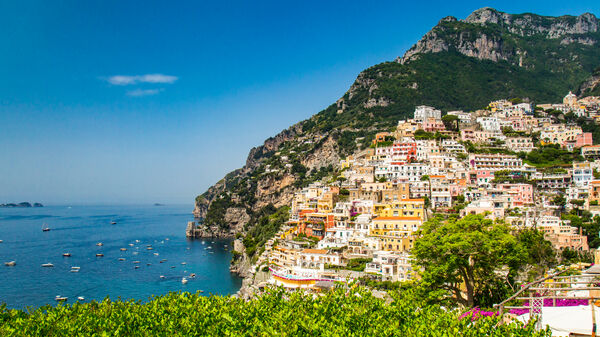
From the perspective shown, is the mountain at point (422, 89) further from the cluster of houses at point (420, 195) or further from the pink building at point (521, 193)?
the pink building at point (521, 193)

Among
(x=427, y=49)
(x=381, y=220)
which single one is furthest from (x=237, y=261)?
(x=427, y=49)

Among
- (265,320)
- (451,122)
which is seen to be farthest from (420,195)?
(265,320)

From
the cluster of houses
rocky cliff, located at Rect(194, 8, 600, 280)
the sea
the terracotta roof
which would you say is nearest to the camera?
the cluster of houses

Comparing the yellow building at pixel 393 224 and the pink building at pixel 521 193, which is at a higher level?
the pink building at pixel 521 193

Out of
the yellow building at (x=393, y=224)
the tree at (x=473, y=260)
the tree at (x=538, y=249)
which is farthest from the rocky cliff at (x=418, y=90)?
the tree at (x=473, y=260)

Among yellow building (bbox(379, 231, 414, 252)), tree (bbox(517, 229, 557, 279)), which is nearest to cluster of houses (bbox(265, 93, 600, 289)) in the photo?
yellow building (bbox(379, 231, 414, 252))

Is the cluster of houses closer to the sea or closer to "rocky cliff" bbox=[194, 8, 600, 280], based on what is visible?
the sea

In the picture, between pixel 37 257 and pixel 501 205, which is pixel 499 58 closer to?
pixel 501 205
